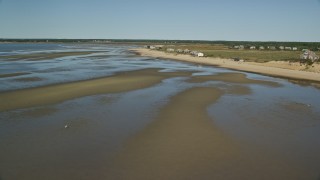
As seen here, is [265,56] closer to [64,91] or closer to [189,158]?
[64,91]

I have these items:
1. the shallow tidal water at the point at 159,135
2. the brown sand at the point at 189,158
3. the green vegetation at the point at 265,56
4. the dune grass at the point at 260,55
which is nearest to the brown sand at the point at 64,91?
the shallow tidal water at the point at 159,135

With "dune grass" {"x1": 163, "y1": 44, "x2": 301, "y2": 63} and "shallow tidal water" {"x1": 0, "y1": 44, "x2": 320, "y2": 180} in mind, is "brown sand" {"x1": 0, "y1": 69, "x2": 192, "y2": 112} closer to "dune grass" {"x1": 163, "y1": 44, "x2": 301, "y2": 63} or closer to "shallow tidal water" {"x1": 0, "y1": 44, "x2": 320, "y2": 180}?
"shallow tidal water" {"x1": 0, "y1": 44, "x2": 320, "y2": 180}

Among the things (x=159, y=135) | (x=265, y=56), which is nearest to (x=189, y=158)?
(x=159, y=135)

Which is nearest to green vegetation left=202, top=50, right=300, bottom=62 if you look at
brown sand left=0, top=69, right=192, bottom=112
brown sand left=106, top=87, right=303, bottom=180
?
brown sand left=0, top=69, right=192, bottom=112

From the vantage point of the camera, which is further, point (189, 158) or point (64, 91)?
point (64, 91)

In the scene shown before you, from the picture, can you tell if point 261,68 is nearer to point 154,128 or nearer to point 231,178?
point 154,128

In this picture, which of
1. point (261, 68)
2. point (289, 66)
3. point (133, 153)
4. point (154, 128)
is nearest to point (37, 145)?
point (133, 153)

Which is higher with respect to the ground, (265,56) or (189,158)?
(265,56)
